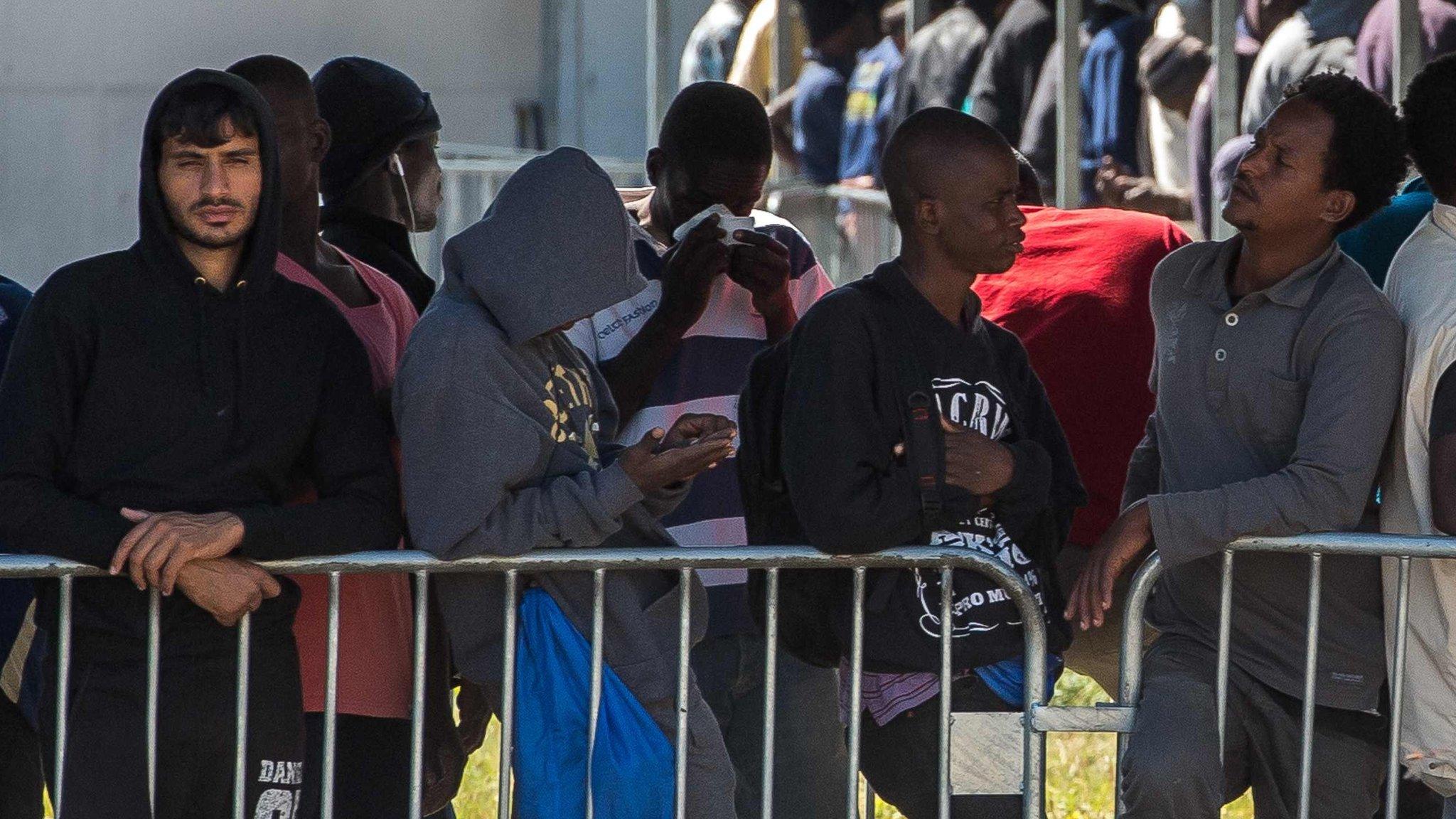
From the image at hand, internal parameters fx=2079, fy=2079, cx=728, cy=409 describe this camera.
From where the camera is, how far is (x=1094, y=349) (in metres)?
4.31

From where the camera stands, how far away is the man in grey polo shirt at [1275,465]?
3.66 m

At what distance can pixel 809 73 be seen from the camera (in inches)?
456

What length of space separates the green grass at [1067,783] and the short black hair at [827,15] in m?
5.73

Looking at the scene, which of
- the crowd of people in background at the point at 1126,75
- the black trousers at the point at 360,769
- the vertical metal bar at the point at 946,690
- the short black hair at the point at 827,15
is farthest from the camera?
the short black hair at the point at 827,15

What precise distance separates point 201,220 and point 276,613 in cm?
71

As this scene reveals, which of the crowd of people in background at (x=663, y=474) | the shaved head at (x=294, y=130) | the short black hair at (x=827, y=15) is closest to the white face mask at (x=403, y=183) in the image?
the shaved head at (x=294, y=130)

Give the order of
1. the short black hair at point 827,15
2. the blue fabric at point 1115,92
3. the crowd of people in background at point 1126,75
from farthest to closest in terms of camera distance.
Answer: the short black hair at point 827,15 < the blue fabric at point 1115,92 < the crowd of people in background at point 1126,75

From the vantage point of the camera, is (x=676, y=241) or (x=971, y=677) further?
(x=676, y=241)

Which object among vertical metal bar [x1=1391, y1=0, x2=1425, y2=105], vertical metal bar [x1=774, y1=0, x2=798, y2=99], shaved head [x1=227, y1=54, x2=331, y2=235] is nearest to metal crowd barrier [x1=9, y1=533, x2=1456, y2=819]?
shaved head [x1=227, y1=54, x2=331, y2=235]

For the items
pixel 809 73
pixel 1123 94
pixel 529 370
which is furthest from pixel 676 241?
pixel 809 73

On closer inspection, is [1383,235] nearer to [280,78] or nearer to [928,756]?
[928,756]

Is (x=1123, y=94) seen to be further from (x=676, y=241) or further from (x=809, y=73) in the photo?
(x=676, y=241)

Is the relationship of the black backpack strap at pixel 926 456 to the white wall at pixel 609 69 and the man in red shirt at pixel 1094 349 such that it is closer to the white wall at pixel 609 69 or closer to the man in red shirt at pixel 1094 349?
the man in red shirt at pixel 1094 349

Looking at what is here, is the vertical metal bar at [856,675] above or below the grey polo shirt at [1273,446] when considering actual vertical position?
below
